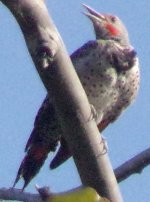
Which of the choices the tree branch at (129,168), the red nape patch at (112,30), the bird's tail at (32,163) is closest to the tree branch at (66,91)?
the tree branch at (129,168)

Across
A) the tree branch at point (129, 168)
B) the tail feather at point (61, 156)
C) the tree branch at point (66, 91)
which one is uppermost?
the tree branch at point (66, 91)

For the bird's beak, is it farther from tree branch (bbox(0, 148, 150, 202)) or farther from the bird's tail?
tree branch (bbox(0, 148, 150, 202))

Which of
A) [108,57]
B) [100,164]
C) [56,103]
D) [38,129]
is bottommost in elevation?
[38,129]

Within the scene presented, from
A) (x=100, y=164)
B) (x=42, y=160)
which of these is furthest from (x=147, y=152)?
(x=42, y=160)

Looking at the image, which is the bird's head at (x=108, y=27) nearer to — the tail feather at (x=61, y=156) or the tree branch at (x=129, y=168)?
the tail feather at (x=61, y=156)

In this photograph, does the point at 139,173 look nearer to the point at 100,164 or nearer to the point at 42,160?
the point at 100,164

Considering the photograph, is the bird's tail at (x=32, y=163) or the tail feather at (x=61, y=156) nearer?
the bird's tail at (x=32, y=163)
